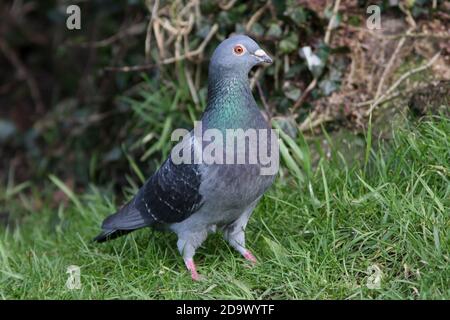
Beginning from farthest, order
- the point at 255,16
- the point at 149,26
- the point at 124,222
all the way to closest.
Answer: the point at 149,26
the point at 255,16
the point at 124,222

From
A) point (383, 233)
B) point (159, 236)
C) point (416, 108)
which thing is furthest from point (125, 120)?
point (383, 233)

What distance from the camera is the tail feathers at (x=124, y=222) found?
450cm

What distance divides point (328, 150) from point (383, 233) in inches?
55.1

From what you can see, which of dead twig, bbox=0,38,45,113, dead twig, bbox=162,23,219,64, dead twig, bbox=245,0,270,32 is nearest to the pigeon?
dead twig, bbox=245,0,270,32

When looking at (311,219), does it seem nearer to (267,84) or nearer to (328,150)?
(328,150)

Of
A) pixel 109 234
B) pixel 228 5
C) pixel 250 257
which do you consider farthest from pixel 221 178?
pixel 228 5

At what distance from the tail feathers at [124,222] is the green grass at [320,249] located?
0.41 ft

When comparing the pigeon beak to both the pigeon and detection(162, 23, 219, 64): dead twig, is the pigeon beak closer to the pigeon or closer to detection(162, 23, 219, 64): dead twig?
the pigeon

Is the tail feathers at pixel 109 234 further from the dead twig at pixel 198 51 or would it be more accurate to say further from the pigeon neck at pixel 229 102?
the dead twig at pixel 198 51

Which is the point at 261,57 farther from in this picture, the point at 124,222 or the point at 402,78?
the point at 402,78

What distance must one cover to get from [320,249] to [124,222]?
120cm

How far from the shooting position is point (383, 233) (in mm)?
4020

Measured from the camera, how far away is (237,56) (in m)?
4.20

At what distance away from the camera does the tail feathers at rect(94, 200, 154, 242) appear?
4.50m
